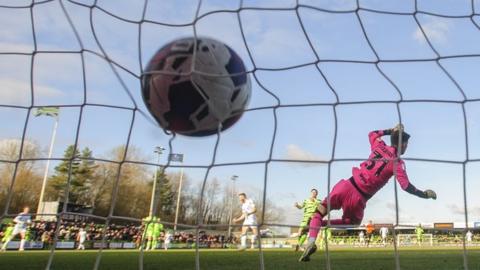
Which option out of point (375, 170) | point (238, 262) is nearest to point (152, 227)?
point (238, 262)

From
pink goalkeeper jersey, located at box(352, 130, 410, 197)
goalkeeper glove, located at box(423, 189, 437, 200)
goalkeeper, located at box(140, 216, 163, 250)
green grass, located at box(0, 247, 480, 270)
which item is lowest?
green grass, located at box(0, 247, 480, 270)

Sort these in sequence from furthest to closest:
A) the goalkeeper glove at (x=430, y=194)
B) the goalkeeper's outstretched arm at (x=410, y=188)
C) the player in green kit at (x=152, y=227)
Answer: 1. the goalkeeper glove at (x=430, y=194)
2. the goalkeeper's outstretched arm at (x=410, y=188)
3. the player in green kit at (x=152, y=227)

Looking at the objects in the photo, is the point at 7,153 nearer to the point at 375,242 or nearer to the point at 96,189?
the point at 375,242

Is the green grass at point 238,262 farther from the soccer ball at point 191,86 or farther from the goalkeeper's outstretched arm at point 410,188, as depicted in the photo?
the soccer ball at point 191,86

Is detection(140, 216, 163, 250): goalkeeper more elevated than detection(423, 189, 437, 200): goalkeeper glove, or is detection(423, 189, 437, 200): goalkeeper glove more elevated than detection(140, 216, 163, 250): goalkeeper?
detection(423, 189, 437, 200): goalkeeper glove

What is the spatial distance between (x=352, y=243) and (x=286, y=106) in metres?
10.1

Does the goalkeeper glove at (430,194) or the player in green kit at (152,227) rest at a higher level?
the goalkeeper glove at (430,194)

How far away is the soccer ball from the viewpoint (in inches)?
117

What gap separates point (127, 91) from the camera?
312 centimetres

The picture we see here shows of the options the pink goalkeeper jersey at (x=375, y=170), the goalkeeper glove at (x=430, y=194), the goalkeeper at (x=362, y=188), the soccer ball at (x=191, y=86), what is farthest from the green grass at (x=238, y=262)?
the soccer ball at (x=191, y=86)

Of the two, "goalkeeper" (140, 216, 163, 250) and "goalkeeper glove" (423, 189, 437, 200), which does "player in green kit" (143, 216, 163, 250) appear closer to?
"goalkeeper" (140, 216, 163, 250)

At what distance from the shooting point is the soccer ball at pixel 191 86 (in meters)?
2.97

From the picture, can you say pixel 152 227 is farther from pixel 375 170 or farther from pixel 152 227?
pixel 375 170

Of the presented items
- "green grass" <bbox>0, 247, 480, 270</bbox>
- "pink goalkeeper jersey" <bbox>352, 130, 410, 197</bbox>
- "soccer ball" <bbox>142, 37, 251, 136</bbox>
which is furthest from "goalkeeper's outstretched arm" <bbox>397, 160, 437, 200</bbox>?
"soccer ball" <bbox>142, 37, 251, 136</bbox>
